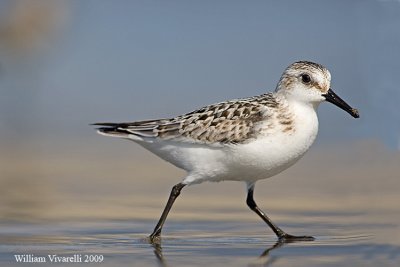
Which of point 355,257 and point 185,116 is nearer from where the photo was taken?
point 355,257

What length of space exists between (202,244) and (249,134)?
93cm

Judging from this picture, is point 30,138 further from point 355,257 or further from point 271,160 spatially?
point 355,257

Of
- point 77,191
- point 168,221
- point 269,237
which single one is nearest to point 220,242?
point 269,237

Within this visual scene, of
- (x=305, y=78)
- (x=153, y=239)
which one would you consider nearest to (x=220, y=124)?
(x=305, y=78)

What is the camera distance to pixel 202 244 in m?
9.20

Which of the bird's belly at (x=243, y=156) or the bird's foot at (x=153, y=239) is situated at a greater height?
the bird's belly at (x=243, y=156)

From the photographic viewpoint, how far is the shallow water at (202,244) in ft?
27.7

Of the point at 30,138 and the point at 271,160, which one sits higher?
the point at 30,138

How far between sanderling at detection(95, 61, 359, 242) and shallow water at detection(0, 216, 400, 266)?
283 mm

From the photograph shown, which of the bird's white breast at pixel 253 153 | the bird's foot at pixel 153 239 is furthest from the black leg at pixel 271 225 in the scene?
the bird's foot at pixel 153 239

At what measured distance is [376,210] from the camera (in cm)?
1063

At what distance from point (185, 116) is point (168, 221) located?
40.4 inches

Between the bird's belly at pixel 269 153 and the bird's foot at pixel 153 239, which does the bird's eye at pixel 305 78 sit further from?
the bird's foot at pixel 153 239

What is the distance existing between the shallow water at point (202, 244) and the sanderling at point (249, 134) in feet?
0.93
